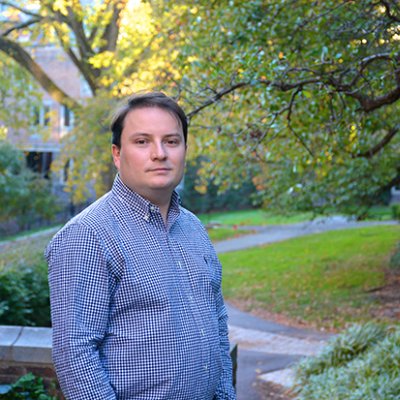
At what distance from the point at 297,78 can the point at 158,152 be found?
3.60 m

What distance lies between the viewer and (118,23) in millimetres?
15391

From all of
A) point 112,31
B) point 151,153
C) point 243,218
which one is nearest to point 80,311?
point 151,153

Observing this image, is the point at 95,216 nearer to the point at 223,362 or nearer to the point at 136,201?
the point at 136,201

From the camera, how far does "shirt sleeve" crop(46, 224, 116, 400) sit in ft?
7.25

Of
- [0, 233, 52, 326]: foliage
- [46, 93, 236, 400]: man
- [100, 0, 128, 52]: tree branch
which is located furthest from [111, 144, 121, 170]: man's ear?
[100, 0, 128, 52]: tree branch

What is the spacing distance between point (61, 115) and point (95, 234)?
3149cm

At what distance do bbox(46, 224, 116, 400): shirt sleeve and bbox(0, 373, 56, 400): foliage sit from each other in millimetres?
2133

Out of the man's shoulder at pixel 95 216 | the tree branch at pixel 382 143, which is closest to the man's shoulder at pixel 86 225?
the man's shoulder at pixel 95 216

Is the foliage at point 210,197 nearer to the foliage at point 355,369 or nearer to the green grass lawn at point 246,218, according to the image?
the green grass lawn at point 246,218

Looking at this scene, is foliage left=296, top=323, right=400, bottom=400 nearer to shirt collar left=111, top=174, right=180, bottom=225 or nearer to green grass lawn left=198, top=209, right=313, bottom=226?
shirt collar left=111, top=174, right=180, bottom=225

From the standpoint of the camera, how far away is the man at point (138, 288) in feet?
7.39

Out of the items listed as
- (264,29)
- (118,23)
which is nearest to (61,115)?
(118,23)

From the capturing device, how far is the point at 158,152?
247 cm

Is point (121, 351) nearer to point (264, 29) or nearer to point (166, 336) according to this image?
point (166, 336)
